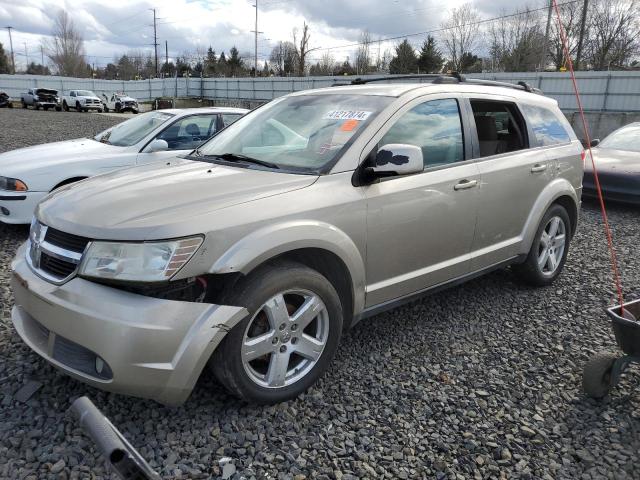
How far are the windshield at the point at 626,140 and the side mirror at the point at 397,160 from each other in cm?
783

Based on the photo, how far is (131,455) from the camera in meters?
1.52

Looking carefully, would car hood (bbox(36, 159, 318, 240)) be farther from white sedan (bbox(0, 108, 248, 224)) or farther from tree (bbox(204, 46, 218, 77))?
tree (bbox(204, 46, 218, 77))

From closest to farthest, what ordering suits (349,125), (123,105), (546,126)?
(349,125), (546,126), (123,105)

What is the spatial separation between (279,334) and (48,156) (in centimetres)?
435

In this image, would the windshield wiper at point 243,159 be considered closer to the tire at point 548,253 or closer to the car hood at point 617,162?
the tire at point 548,253

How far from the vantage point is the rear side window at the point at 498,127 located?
392 centimetres

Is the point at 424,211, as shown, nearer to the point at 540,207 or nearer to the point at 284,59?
the point at 540,207

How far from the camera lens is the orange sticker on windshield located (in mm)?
3217

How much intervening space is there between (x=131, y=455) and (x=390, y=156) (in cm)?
207

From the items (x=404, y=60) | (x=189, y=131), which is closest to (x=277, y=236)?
(x=189, y=131)

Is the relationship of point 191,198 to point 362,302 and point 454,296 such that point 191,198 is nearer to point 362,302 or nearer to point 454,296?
point 362,302

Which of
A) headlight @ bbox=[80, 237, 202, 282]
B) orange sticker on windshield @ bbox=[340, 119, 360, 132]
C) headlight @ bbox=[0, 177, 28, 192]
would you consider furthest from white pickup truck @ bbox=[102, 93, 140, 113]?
headlight @ bbox=[80, 237, 202, 282]

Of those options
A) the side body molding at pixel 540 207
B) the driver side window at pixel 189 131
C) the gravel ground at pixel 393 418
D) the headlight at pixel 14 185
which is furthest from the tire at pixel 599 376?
the headlight at pixel 14 185

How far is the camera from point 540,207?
4.32 meters
